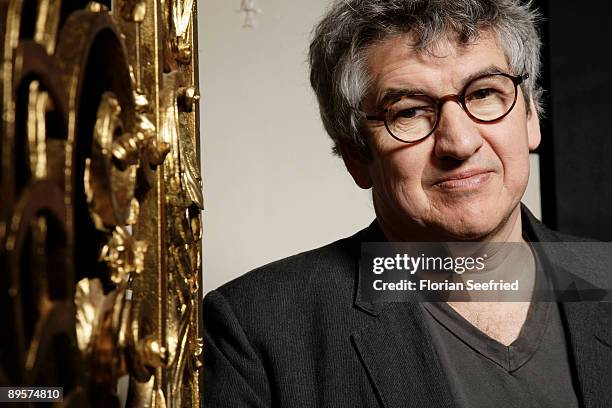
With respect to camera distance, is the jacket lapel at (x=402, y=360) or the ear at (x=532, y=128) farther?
the ear at (x=532, y=128)

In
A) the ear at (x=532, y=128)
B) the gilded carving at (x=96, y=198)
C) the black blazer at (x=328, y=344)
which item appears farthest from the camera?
the ear at (x=532, y=128)

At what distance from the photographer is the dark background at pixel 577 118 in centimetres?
150

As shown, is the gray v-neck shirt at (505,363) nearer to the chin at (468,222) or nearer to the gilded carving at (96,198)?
the chin at (468,222)

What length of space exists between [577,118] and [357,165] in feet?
2.05

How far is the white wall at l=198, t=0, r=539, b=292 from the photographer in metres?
1.33

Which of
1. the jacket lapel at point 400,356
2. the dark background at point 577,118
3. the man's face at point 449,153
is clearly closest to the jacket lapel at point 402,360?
the jacket lapel at point 400,356

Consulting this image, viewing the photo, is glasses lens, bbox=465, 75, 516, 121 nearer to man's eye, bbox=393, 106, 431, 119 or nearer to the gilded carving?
man's eye, bbox=393, 106, 431, 119

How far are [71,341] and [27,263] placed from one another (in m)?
0.04

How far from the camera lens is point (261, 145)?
1.35 metres

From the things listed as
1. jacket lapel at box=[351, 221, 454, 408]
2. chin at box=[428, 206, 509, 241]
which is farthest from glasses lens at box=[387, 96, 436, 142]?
jacket lapel at box=[351, 221, 454, 408]

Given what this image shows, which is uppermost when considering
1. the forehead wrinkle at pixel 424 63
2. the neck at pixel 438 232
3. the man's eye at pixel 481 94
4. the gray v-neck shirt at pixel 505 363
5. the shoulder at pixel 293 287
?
the forehead wrinkle at pixel 424 63

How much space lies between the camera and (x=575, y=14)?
59.5 inches

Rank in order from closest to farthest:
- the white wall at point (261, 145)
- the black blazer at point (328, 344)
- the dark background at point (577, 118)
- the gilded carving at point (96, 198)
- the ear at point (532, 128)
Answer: the gilded carving at point (96, 198), the black blazer at point (328, 344), the ear at point (532, 128), the white wall at point (261, 145), the dark background at point (577, 118)

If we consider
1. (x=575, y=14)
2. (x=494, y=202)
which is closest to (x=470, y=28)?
(x=494, y=202)
